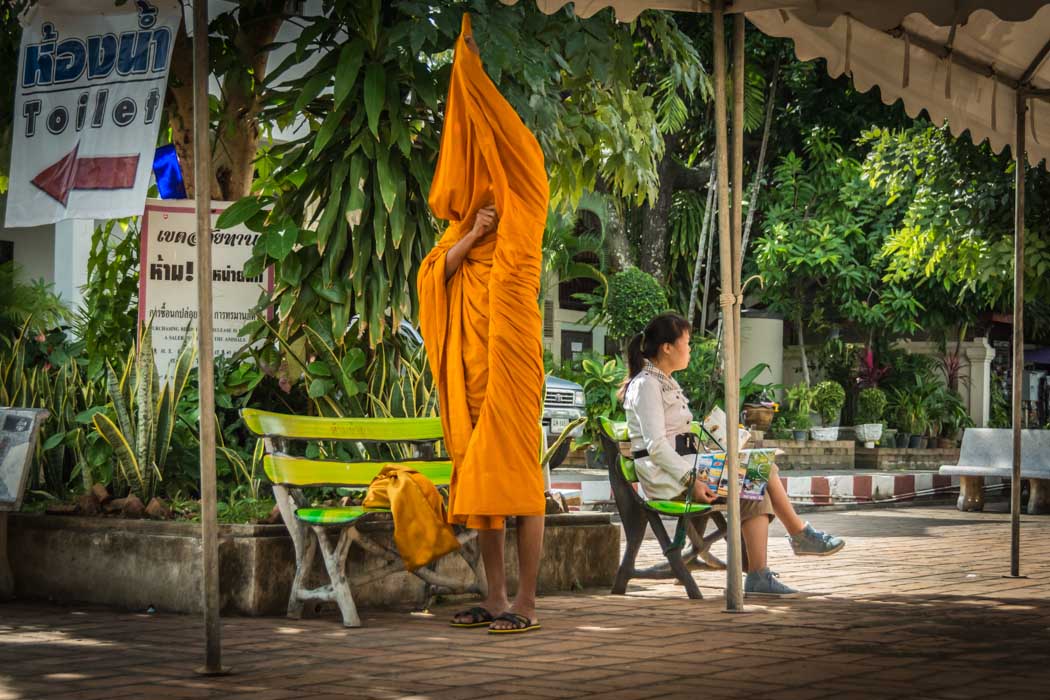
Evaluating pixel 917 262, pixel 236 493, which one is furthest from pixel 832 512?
pixel 236 493

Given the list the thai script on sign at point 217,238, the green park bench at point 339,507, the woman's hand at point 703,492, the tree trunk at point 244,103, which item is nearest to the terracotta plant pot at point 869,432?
the tree trunk at point 244,103

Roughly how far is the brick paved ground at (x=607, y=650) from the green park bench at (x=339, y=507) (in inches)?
6.4

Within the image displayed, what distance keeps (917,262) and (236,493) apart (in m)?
10.8

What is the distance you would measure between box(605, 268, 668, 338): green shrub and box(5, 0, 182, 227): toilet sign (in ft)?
45.8

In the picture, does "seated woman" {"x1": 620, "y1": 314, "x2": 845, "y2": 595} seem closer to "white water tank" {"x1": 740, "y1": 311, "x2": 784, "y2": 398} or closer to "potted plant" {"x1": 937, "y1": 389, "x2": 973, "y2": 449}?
"white water tank" {"x1": 740, "y1": 311, "x2": 784, "y2": 398}

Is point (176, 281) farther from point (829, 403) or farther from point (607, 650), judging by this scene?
point (829, 403)

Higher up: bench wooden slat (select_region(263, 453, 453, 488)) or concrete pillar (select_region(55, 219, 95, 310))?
concrete pillar (select_region(55, 219, 95, 310))

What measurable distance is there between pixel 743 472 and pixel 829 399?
14328mm

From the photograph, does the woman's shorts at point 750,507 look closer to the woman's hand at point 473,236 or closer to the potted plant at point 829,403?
the woman's hand at point 473,236

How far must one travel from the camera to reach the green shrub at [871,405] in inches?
825

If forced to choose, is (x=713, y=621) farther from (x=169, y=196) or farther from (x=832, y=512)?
(x=832, y=512)

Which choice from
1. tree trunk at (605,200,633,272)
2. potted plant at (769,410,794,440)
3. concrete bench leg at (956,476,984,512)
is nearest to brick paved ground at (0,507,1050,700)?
concrete bench leg at (956,476,984,512)

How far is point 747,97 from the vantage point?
850 inches

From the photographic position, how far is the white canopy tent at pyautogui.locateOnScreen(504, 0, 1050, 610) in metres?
5.51
